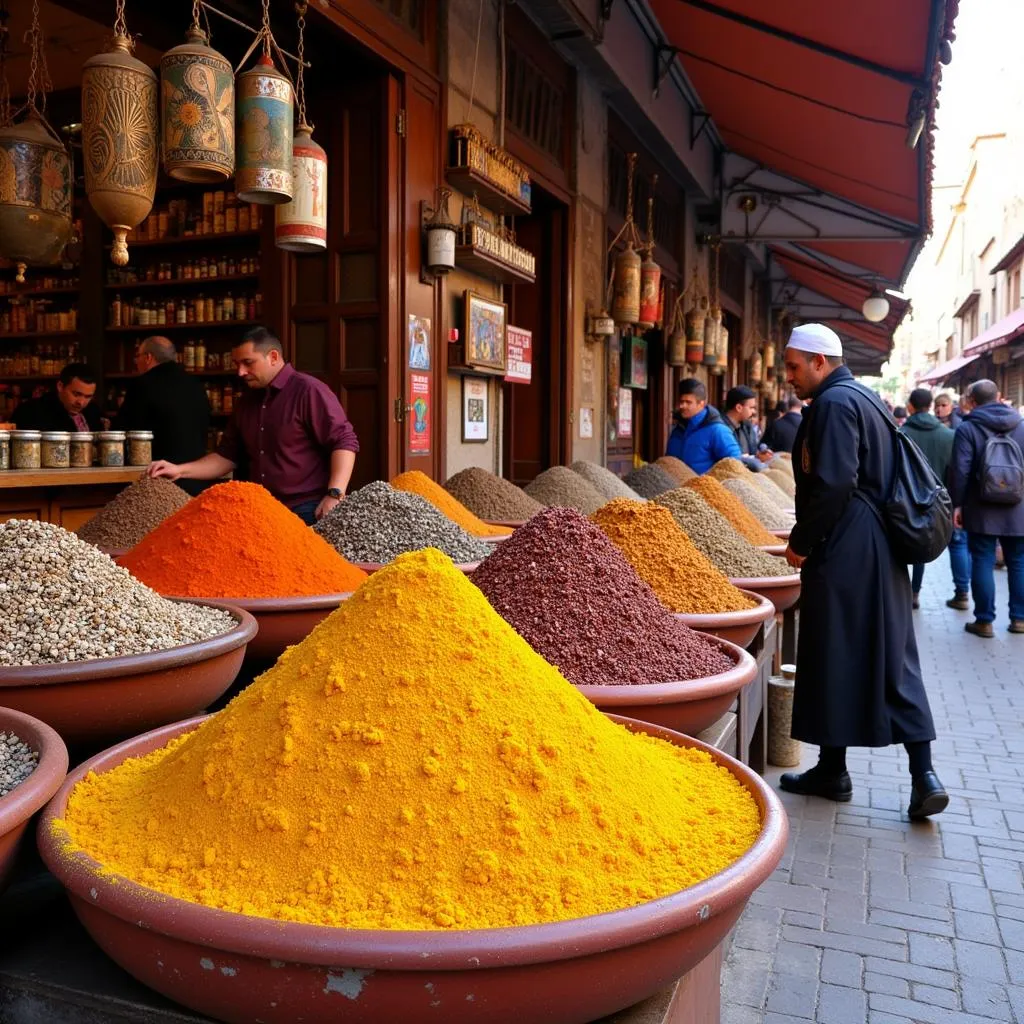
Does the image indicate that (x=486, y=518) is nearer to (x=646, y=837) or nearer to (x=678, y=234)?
(x=646, y=837)

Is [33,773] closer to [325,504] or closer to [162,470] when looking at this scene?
[162,470]

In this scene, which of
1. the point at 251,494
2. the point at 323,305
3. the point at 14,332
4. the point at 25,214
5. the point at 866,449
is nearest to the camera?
the point at 251,494

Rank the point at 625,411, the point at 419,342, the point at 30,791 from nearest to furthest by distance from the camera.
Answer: the point at 30,791 < the point at 419,342 < the point at 625,411

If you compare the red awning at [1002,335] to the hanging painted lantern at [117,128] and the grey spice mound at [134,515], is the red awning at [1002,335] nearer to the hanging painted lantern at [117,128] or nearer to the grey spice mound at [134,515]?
the grey spice mound at [134,515]

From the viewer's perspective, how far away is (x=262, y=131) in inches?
90.7

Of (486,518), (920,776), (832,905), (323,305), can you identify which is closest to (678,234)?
(323,305)

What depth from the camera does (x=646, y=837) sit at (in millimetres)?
898

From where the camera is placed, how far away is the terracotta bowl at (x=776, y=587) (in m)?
2.37

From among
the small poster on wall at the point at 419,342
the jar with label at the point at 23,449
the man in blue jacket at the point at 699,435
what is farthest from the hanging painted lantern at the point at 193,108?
the man in blue jacket at the point at 699,435

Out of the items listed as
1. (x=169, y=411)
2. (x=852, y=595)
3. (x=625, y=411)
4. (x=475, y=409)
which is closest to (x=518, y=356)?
(x=475, y=409)

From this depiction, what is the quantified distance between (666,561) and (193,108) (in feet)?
4.62

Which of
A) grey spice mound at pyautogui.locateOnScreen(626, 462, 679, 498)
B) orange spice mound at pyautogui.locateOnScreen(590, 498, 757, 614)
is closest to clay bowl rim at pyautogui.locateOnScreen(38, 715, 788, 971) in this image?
orange spice mound at pyautogui.locateOnScreen(590, 498, 757, 614)

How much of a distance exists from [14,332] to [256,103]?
5339mm

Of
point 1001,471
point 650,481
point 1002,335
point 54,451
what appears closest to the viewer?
point 54,451
